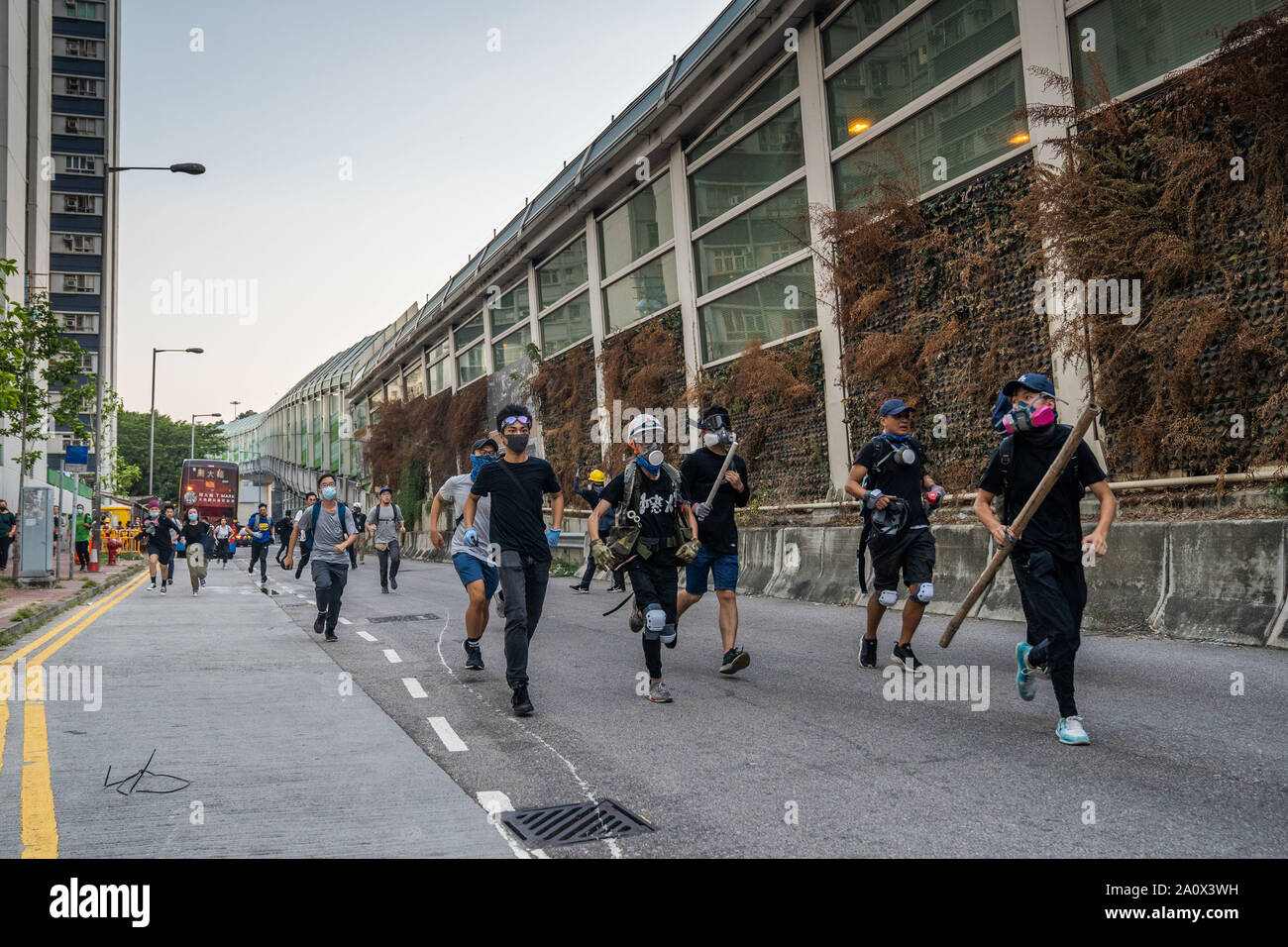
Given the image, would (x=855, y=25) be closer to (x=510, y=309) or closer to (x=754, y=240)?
(x=754, y=240)

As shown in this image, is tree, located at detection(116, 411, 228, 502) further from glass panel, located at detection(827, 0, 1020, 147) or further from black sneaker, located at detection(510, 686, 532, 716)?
black sneaker, located at detection(510, 686, 532, 716)

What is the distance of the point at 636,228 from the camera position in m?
25.6

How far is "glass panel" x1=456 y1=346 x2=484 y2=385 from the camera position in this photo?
1601 inches

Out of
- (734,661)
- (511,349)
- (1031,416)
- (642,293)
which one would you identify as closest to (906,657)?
(734,661)

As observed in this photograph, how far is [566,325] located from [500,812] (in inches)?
1049

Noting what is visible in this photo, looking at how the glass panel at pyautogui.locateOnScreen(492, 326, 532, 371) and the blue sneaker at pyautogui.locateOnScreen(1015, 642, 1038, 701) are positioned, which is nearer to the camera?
the blue sneaker at pyautogui.locateOnScreen(1015, 642, 1038, 701)

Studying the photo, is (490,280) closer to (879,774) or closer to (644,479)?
(644,479)

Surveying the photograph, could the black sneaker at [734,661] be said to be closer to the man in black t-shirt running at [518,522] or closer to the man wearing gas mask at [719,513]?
the man wearing gas mask at [719,513]

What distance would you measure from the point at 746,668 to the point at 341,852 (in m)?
4.66

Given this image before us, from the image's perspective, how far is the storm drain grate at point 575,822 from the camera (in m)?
4.07

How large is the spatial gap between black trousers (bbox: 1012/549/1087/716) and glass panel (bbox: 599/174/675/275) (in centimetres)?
1900

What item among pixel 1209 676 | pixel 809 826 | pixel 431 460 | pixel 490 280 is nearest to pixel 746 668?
pixel 1209 676

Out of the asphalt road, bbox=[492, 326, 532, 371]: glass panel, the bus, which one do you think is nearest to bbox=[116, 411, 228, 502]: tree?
the bus
